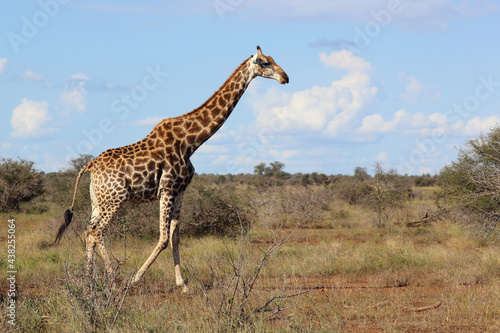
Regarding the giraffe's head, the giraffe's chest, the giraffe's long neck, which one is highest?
the giraffe's head

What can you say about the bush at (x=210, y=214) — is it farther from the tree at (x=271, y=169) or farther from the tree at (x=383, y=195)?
the tree at (x=271, y=169)

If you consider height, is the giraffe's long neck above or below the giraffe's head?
below

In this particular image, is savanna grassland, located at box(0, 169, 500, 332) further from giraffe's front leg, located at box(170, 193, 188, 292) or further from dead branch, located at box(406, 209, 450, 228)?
dead branch, located at box(406, 209, 450, 228)

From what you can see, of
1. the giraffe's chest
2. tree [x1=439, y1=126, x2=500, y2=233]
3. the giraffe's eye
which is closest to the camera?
the giraffe's chest

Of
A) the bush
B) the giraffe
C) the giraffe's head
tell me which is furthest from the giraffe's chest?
the bush

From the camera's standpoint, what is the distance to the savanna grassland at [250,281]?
5.92 m

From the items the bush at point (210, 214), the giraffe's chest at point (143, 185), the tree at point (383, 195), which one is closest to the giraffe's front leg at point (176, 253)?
the giraffe's chest at point (143, 185)

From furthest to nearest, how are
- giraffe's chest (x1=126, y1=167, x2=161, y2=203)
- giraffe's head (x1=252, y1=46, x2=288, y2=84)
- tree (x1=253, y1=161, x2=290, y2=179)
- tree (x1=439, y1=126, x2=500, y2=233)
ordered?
tree (x1=253, y1=161, x2=290, y2=179)
tree (x1=439, y1=126, x2=500, y2=233)
giraffe's head (x1=252, y1=46, x2=288, y2=84)
giraffe's chest (x1=126, y1=167, x2=161, y2=203)

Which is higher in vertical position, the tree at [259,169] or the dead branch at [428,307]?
the tree at [259,169]

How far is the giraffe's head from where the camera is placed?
336 inches

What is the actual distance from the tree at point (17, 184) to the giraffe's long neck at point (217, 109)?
1810cm

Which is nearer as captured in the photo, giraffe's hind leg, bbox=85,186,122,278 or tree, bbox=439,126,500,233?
giraffe's hind leg, bbox=85,186,122,278

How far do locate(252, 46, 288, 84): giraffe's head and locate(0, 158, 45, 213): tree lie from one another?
1898cm

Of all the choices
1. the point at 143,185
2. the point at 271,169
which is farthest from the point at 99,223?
the point at 271,169
